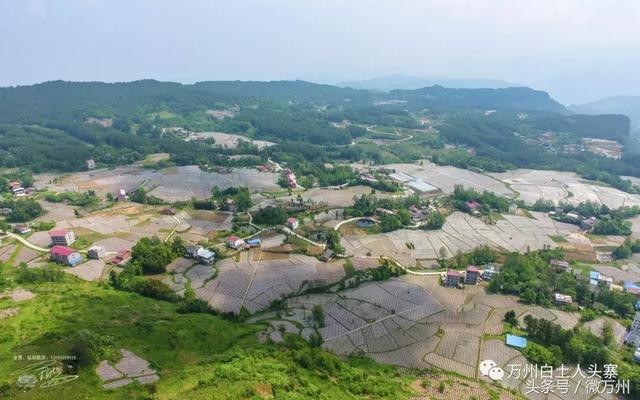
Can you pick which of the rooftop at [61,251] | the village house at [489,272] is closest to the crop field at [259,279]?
the village house at [489,272]

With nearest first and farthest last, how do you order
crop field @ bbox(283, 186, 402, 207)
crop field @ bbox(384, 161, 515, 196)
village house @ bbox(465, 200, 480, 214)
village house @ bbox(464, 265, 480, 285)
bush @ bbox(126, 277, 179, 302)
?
bush @ bbox(126, 277, 179, 302), village house @ bbox(464, 265, 480, 285), village house @ bbox(465, 200, 480, 214), crop field @ bbox(283, 186, 402, 207), crop field @ bbox(384, 161, 515, 196)

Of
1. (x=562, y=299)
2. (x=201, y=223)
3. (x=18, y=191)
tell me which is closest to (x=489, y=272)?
(x=562, y=299)

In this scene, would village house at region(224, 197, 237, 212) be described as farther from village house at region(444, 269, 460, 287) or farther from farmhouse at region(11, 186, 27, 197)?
farmhouse at region(11, 186, 27, 197)

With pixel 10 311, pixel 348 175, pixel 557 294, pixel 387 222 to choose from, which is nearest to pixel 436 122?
pixel 348 175

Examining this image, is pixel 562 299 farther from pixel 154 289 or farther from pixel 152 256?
pixel 152 256

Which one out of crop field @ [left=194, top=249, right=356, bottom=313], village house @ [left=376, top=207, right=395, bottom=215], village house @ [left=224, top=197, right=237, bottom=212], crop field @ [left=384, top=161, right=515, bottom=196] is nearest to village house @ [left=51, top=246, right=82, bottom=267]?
crop field @ [left=194, top=249, right=356, bottom=313]

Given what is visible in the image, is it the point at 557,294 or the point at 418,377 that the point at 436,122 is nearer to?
the point at 557,294
